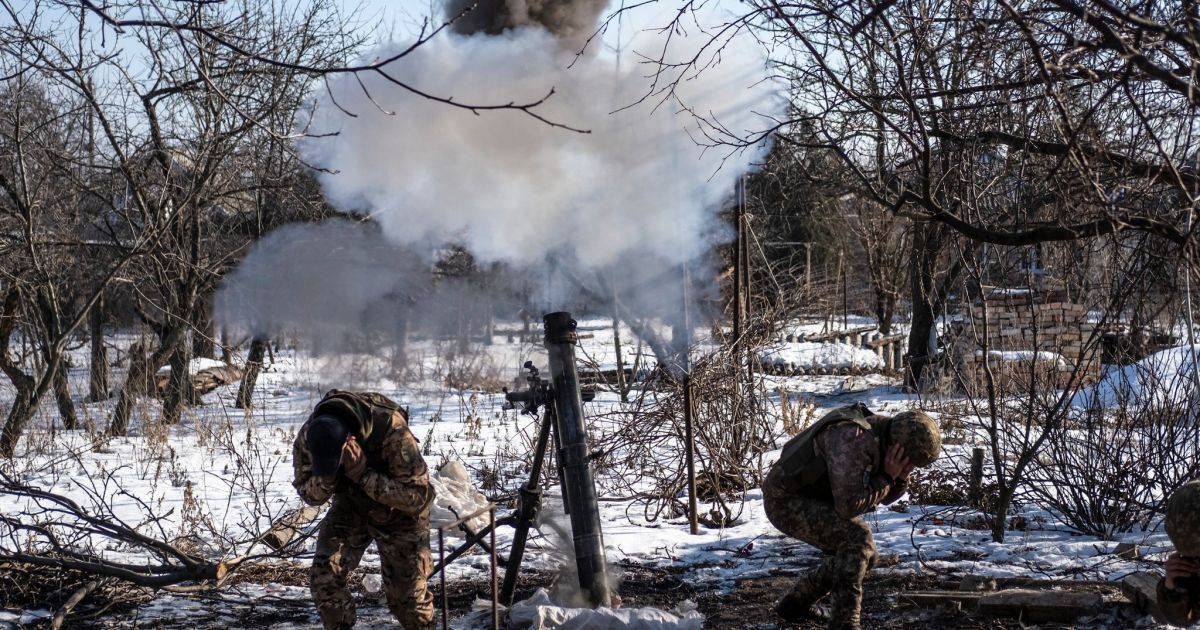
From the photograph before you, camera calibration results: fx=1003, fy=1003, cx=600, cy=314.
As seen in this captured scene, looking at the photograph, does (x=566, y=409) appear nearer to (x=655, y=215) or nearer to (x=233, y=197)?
(x=655, y=215)

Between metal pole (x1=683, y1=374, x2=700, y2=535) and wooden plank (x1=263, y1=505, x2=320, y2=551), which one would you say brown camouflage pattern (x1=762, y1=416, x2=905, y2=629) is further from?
wooden plank (x1=263, y1=505, x2=320, y2=551)

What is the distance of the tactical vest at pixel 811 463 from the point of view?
4742 millimetres

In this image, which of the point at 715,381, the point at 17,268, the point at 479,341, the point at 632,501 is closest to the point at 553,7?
the point at 479,341

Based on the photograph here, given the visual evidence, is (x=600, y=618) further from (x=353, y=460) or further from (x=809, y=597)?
(x=353, y=460)

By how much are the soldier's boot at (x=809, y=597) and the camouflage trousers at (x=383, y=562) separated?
177cm

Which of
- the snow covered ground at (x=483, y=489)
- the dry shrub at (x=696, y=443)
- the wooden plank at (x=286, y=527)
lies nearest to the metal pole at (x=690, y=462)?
the snow covered ground at (x=483, y=489)

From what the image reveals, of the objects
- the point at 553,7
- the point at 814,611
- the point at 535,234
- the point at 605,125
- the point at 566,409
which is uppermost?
the point at 553,7

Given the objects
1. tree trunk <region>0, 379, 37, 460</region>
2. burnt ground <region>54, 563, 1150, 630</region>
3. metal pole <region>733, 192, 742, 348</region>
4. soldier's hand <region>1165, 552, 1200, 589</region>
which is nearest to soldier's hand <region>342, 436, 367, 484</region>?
burnt ground <region>54, 563, 1150, 630</region>

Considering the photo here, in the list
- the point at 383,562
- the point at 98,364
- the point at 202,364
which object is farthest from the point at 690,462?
the point at 202,364

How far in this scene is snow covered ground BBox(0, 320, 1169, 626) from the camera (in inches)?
239

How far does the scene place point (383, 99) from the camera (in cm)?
756

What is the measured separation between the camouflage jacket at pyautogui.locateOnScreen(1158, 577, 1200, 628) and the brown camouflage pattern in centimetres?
115

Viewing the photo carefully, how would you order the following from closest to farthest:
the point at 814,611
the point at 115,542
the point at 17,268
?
the point at 814,611 → the point at 115,542 → the point at 17,268

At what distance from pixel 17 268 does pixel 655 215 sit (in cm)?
786
